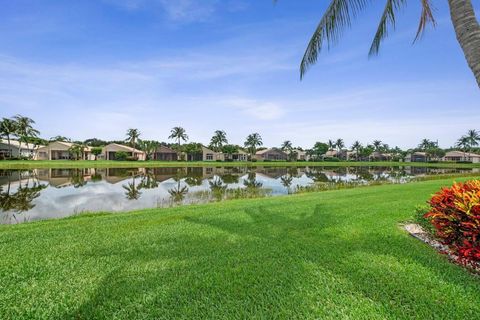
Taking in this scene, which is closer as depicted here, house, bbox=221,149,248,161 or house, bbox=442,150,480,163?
house, bbox=221,149,248,161

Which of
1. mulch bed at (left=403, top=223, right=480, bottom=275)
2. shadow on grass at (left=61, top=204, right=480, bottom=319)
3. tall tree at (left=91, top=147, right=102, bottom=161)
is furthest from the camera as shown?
tall tree at (left=91, top=147, right=102, bottom=161)

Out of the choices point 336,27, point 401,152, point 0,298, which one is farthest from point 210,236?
point 401,152

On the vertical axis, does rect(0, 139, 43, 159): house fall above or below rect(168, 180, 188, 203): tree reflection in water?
above

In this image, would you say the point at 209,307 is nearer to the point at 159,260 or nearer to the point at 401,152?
the point at 159,260

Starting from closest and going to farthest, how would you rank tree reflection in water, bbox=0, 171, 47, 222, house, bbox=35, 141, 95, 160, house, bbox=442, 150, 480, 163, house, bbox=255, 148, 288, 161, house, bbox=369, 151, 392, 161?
tree reflection in water, bbox=0, 171, 47, 222
house, bbox=35, 141, 95, 160
house, bbox=442, 150, 480, 163
house, bbox=255, 148, 288, 161
house, bbox=369, 151, 392, 161

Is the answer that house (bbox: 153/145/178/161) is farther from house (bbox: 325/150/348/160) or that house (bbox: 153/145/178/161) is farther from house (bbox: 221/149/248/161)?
house (bbox: 325/150/348/160)

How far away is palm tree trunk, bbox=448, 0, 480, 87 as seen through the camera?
12.5 ft

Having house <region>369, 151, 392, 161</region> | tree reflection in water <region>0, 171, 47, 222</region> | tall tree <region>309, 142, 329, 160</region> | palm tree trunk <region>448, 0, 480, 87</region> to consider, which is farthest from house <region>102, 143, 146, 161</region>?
house <region>369, 151, 392, 161</region>

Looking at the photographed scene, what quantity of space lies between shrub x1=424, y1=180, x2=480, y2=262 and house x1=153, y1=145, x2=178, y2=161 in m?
81.1

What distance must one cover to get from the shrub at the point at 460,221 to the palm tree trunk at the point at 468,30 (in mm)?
2138

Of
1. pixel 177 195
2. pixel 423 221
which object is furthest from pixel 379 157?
pixel 423 221

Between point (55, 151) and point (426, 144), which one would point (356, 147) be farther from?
point (55, 151)

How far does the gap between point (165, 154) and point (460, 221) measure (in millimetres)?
83143

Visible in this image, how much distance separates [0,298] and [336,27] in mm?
7580
